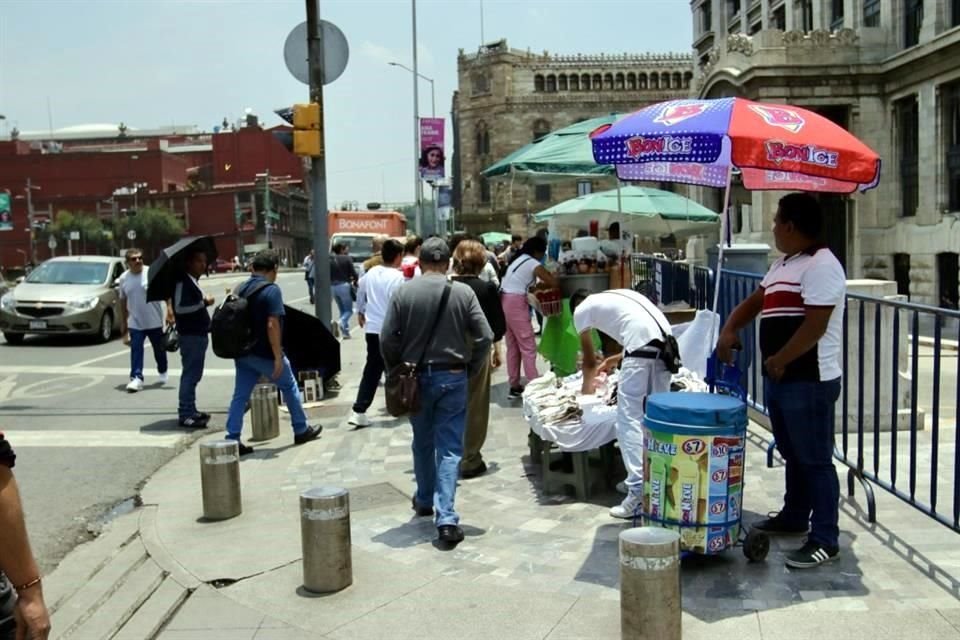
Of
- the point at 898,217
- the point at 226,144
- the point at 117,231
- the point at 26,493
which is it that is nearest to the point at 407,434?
the point at 26,493

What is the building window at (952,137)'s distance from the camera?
23.9 meters

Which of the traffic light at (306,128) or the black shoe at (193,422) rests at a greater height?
the traffic light at (306,128)

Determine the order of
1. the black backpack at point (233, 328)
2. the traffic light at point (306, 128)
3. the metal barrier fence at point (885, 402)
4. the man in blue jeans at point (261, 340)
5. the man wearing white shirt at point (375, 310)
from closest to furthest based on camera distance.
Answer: the metal barrier fence at point (885, 402) < the black backpack at point (233, 328) < the man in blue jeans at point (261, 340) < the man wearing white shirt at point (375, 310) < the traffic light at point (306, 128)

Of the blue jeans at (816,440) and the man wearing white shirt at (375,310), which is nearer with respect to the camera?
the blue jeans at (816,440)

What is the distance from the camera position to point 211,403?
36.8 ft

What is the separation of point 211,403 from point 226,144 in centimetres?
8359

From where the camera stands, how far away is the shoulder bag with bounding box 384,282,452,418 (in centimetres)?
546

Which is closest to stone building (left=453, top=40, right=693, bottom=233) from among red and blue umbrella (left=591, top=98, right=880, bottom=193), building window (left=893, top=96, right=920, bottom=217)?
building window (left=893, top=96, right=920, bottom=217)

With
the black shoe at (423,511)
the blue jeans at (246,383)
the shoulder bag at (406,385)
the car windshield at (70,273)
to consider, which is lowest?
the black shoe at (423,511)

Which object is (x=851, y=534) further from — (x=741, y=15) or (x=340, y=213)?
(x=741, y=15)

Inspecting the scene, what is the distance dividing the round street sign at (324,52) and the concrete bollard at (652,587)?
315 inches

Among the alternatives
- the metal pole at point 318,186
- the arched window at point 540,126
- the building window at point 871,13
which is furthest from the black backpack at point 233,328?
the arched window at point 540,126

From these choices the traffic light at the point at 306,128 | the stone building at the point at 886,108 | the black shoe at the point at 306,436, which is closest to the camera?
the black shoe at the point at 306,436

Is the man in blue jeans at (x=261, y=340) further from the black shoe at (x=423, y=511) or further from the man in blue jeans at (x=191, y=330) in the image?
the black shoe at (x=423, y=511)
